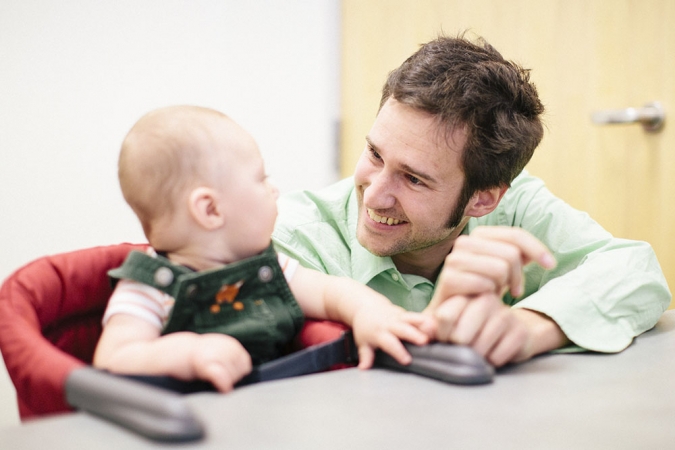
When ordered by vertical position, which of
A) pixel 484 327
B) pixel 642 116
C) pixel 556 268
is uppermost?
pixel 642 116

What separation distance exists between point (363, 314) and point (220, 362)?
0.20 meters

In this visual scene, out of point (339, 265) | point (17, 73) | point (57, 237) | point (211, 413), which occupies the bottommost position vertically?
point (57, 237)

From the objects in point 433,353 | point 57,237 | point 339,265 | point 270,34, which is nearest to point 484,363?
point 433,353

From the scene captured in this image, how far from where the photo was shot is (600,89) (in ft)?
5.20

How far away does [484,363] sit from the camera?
0.68 m

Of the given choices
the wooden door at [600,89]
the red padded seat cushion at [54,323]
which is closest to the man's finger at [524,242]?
the red padded seat cushion at [54,323]

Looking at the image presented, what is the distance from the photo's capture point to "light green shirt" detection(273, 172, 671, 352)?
894 mm

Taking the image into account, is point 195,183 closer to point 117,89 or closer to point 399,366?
point 399,366

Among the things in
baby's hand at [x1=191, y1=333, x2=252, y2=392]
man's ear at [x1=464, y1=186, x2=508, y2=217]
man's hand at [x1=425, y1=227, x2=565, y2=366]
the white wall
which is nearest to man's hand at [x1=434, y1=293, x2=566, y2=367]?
man's hand at [x1=425, y1=227, x2=565, y2=366]

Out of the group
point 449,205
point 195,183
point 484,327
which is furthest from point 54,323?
point 449,205

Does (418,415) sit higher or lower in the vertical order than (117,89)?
lower

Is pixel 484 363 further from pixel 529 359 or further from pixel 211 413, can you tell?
pixel 211 413

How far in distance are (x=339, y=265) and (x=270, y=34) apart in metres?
1.29

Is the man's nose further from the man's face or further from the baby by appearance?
the baby
